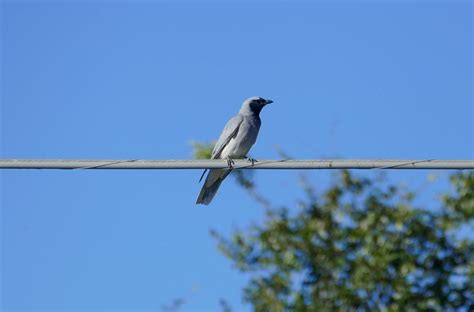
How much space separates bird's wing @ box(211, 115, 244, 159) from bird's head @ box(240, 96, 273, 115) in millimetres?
430

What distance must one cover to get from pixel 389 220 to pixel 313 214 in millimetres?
962

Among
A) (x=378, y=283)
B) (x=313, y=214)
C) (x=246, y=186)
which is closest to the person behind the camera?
(x=378, y=283)

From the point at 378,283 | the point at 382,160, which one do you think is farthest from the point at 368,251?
the point at 382,160

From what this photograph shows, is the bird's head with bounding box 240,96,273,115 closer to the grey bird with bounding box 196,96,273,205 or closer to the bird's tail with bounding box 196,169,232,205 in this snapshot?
the grey bird with bounding box 196,96,273,205

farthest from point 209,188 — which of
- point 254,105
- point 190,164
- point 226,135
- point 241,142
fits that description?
point 190,164

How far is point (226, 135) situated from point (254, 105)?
3.28 feet

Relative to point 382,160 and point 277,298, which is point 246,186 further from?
point 382,160

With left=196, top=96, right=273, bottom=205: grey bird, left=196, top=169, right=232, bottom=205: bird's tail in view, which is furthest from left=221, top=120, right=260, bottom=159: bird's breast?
left=196, top=169, right=232, bottom=205: bird's tail

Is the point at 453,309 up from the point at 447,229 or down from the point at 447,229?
down

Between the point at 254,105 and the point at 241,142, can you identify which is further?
the point at 254,105

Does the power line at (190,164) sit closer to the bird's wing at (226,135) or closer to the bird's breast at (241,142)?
the bird's breast at (241,142)

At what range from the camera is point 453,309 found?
37.2 ft

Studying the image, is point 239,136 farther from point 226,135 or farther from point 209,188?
point 209,188

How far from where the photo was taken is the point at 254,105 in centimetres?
1355
